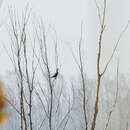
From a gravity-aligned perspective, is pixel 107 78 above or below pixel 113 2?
below

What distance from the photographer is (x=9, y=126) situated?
13594 mm

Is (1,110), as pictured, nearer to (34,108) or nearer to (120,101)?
(120,101)

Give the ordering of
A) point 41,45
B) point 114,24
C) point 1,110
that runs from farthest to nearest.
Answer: point 114,24 < point 41,45 < point 1,110

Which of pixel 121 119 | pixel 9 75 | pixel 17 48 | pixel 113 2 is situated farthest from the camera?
pixel 113 2

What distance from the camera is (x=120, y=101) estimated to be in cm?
1400

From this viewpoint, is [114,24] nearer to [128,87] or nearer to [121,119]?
[128,87]

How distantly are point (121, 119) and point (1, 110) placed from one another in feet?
44.9

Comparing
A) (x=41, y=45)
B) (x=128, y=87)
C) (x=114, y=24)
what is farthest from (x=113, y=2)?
(x=41, y=45)

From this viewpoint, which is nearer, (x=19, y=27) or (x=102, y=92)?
(x=19, y=27)

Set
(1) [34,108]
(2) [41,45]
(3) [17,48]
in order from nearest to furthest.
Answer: (3) [17,48], (2) [41,45], (1) [34,108]

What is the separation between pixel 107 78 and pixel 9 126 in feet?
19.9

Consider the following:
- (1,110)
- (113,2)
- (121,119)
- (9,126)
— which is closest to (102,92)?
(121,119)

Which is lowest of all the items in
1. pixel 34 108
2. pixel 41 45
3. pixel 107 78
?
pixel 34 108

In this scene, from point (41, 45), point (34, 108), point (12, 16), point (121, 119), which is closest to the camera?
point (12, 16)
